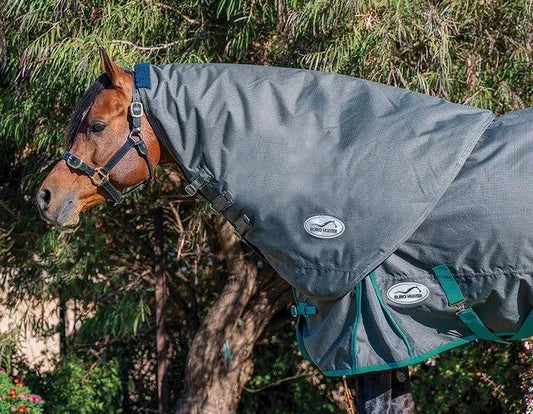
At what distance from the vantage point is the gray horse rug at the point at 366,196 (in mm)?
2660

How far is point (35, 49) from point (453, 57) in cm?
222

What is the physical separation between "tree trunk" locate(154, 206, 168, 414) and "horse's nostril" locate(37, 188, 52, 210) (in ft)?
8.06

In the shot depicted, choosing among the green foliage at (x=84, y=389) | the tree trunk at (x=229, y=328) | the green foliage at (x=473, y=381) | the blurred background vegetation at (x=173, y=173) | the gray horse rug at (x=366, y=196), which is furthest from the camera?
the green foliage at (x=84, y=389)

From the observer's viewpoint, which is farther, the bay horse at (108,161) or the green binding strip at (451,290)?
the bay horse at (108,161)

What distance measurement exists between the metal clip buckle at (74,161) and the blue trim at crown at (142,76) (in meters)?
0.31

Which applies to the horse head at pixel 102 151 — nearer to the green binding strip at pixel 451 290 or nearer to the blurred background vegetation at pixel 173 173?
the green binding strip at pixel 451 290

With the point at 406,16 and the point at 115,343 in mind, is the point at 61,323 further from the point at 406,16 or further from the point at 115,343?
the point at 406,16

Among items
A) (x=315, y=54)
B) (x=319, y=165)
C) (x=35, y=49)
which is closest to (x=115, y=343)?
(x=35, y=49)


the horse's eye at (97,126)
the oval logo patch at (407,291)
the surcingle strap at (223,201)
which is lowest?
the oval logo patch at (407,291)

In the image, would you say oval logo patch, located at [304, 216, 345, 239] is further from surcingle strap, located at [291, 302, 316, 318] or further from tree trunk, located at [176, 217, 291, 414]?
tree trunk, located at [176, 217, 291, 414]

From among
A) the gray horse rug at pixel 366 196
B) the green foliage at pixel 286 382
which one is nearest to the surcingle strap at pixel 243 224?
the gray horse rug at pixel 366 196

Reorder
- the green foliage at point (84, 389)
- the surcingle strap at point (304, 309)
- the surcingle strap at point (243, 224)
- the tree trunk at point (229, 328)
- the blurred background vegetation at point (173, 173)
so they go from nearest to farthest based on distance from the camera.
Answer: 1. the surcingle strap at point (243, 224)
2. the surcingle strap at point (304, 309)
3. the blurred background vegetation at point (173, 173)
4. the tree trunk at point (229, 328)
5. the green foliage at point (84, 389)

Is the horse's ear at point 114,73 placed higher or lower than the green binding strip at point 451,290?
higher

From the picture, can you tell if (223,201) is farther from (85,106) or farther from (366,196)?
(85,106)
